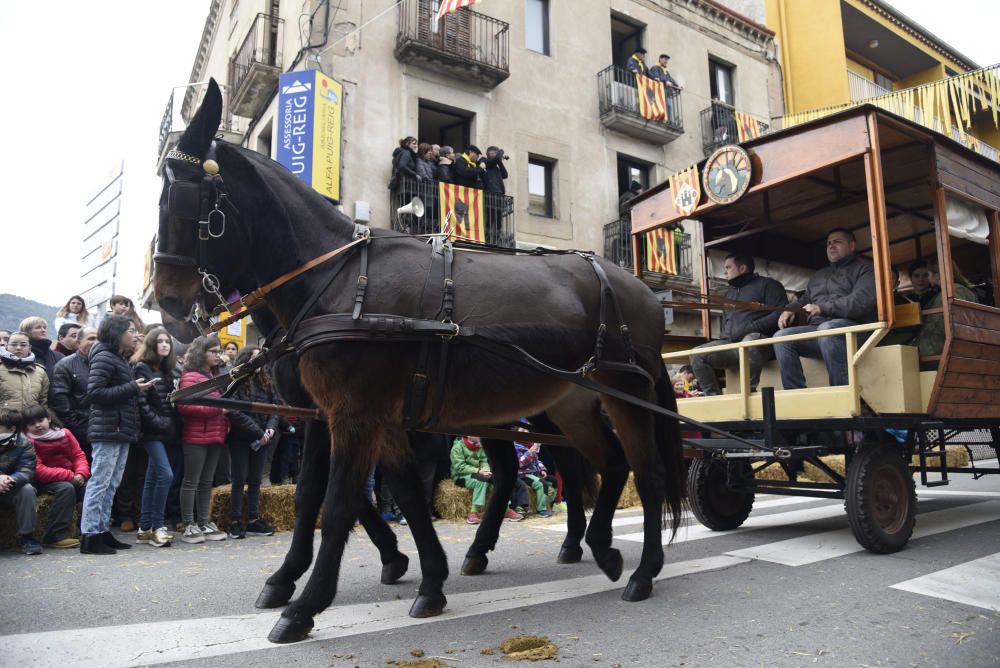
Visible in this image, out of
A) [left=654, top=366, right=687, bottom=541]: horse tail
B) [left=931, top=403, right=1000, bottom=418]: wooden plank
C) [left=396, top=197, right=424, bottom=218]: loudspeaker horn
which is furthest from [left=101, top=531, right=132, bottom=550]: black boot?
[left=396, top=197, right=424, bottom=218]: loudspeaker horn

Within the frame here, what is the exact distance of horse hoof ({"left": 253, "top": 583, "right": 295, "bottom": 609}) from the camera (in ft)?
11.3

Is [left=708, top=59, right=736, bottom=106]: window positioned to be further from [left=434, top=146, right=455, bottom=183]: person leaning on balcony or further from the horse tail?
the horse tail

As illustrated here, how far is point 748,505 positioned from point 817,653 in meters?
3.51

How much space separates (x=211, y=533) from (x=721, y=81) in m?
19.1

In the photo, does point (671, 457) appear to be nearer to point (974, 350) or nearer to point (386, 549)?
point (386, 549)

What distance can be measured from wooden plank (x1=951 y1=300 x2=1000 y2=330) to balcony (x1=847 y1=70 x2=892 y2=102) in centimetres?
1726

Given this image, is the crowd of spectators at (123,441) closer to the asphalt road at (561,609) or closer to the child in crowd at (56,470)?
the child in crowd at (56,470)

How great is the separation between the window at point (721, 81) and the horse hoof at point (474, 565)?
60.7 ft

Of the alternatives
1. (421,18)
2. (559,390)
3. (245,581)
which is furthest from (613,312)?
(421,18)

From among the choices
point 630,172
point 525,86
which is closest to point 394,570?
point 525,86

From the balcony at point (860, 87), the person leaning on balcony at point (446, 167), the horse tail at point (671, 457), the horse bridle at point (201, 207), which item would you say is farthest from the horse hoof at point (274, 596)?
the balcony at point (860, 87)

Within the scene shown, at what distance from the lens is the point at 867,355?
4.96 metres

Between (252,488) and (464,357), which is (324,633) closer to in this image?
(464,357)

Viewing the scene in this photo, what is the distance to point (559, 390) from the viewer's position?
3.85 meters
